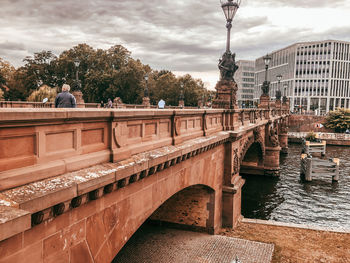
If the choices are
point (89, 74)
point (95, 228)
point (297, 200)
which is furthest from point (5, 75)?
Answer: point (95, 228)

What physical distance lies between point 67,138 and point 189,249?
327 inches

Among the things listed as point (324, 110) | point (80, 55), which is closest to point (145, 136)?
point (80, 55)

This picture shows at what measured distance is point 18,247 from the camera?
136 inches

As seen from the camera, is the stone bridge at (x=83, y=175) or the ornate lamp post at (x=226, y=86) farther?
the ornate lamp post at (x=226, y=86)

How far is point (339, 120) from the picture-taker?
66625 millimetres

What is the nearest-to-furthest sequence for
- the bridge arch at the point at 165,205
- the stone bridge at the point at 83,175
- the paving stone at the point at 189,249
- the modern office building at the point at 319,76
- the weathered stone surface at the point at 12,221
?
the weathered stone surface at the point at 12,221
the stone bridge at the point at 83,175
the bridge arch at the point at 165,205
the paving stone at the point at 189,249
the modern office building at the point at 319,76

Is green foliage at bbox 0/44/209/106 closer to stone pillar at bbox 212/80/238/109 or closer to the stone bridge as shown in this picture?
stone pillar at bbox 212/80/238/109

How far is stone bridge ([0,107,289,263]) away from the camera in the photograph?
3568 mm

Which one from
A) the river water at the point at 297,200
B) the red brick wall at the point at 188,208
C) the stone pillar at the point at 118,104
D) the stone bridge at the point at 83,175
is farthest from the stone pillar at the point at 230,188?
the stone pillar at the point at 118,104

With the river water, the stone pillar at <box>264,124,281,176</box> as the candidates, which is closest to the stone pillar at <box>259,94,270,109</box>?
the stone pillar at <box>264,124,281,176</box>

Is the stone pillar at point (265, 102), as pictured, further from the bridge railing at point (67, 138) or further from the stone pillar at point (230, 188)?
the bridge railing at point (67, 138)

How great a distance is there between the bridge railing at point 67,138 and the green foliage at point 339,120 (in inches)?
2668

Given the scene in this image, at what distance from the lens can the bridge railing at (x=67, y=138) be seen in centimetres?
363

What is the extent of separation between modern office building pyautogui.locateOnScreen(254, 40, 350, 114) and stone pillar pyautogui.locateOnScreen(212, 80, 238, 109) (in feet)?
310
